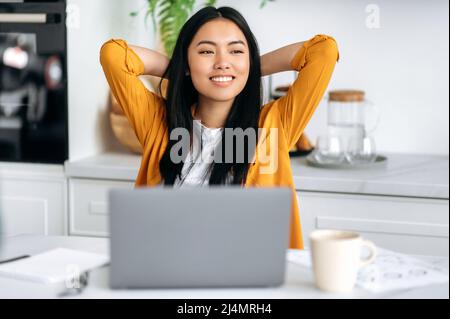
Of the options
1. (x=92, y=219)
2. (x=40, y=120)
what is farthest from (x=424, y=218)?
(x=40, y=120)

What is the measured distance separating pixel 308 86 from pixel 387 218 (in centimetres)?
83

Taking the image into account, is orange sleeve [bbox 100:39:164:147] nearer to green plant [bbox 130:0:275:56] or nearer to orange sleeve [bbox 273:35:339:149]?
orange sleeve [bbox 273:35:339:149]

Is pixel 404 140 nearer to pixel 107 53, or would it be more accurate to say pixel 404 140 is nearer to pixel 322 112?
pixel 322 112

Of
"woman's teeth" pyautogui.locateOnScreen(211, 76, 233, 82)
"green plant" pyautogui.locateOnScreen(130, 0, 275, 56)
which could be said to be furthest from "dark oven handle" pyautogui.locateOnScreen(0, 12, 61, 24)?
"woman's teeth" pyautogui.locateOnScreen(211, 76, 233, 82)

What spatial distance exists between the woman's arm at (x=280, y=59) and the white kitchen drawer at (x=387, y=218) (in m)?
0.68

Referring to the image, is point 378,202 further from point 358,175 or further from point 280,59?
point 280,59

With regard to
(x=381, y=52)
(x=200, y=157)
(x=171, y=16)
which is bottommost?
(x=200, y=157)

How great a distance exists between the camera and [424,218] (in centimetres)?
244

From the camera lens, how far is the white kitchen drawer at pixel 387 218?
95.8 inches

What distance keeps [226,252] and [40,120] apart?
175cm

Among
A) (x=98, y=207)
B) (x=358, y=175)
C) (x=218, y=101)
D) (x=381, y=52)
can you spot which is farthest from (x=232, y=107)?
(x=381, y=52)

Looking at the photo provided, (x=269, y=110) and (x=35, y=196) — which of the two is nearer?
(x=269, y=110)

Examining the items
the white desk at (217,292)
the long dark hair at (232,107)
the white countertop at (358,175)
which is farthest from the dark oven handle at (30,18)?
the white desk at (217,292)

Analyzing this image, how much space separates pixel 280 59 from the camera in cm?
192
